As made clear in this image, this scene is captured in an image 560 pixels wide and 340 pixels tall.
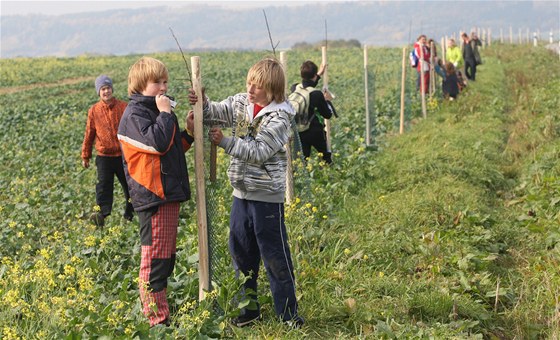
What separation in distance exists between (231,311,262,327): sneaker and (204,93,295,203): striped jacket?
31.5 inches

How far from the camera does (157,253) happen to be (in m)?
4.55

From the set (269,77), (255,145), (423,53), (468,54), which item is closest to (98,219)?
(255,145)

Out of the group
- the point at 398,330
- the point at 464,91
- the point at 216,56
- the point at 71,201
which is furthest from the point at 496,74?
the point at 216,56

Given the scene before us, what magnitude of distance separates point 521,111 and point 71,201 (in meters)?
10.1

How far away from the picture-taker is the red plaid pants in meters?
4.50

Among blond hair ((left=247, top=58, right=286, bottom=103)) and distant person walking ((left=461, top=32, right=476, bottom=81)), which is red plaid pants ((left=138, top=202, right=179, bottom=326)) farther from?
distant person walking ((left=461, top=32, right=476, bottom=81))

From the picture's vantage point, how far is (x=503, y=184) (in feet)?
31.8

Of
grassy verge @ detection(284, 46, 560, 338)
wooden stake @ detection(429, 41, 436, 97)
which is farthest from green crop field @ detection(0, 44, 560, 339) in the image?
wooden stake @ detection(429, 41, 436, 97)

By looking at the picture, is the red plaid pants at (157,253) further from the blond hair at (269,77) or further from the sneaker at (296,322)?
the blond hair at (269,77)

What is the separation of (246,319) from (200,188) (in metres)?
0.95

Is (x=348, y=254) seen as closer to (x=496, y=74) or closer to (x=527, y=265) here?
(x=527, y=265)

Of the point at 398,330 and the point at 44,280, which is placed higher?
the point at 44,280

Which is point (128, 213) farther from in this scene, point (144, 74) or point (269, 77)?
point (269, 77)

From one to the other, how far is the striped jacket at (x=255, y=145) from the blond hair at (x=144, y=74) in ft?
1.38
